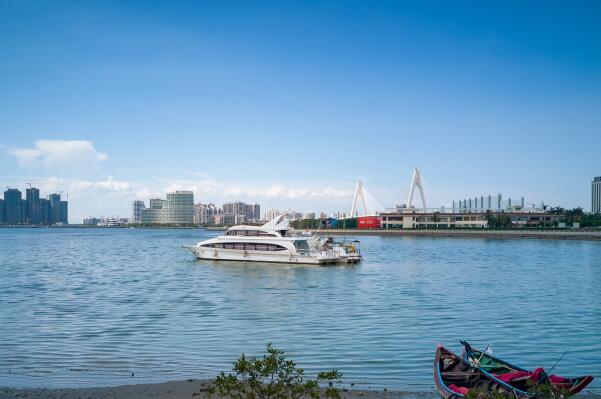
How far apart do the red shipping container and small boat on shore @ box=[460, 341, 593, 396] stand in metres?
153

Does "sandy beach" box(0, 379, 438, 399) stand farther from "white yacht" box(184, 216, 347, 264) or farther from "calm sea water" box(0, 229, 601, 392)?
"white yacht" box(184, 216, 347, 264)

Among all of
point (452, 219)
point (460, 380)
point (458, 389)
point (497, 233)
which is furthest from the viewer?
point (452, 219)

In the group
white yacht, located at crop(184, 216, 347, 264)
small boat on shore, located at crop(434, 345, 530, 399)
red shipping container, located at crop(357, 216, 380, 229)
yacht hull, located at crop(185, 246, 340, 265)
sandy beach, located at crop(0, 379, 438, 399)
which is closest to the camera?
small boat on shore, located at crop(434, 345, 530, 399)

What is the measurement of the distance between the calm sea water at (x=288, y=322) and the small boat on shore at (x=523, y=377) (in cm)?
182

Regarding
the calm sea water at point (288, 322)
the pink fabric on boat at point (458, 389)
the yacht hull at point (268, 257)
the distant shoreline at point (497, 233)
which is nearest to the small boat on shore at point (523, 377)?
the pink fabric on boat at point (458, 389)

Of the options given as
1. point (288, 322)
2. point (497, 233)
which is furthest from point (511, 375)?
point (497, 233)

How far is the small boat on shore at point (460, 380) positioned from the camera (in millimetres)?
11219

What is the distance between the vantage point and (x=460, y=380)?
1222cm

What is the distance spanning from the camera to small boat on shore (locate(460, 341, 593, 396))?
35.8ft

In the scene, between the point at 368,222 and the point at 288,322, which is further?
the point at 368,222

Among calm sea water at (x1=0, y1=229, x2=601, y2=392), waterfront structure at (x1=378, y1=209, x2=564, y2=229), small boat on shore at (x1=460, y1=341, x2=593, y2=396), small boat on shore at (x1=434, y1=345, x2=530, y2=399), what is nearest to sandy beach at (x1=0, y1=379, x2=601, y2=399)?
small boat on shore at (x1=434, y1=345, x2=530, y2=399)

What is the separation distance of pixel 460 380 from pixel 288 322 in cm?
1130

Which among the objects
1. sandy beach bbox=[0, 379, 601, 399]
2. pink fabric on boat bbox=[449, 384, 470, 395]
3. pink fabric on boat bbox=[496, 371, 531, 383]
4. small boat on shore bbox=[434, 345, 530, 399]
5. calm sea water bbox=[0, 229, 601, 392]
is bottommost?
calm sea water bbox=[0, 229, 601, 392]

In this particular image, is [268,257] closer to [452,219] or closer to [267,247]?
[267,247]
